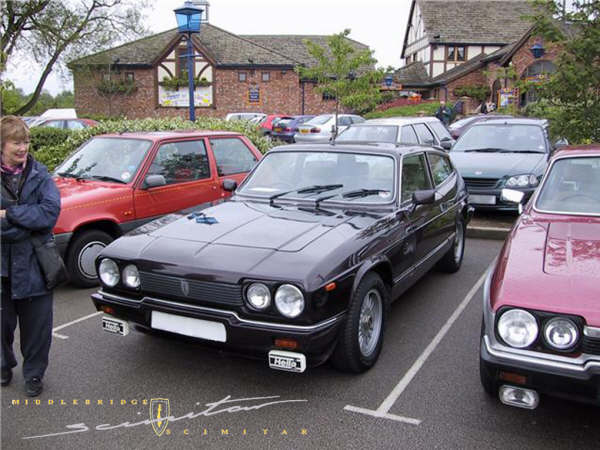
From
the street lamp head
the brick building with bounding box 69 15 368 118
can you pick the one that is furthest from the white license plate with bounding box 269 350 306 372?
the brick building with bounding box 69 15 368 118

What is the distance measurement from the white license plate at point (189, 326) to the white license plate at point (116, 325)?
0.93ft

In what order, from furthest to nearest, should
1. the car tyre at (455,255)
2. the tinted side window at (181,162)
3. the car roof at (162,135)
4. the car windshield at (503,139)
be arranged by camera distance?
the car windshield at (503,139), the car roof at (162,135), the tinted side window at (181,162), the car tyre at (455,255)

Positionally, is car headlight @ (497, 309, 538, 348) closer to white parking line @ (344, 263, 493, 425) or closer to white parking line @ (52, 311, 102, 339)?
white parking line @ (344, 263, 493, 425)

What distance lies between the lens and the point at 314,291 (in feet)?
11.4

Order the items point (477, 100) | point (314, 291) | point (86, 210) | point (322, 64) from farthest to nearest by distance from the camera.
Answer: point (477, 100) → point (322, 64) → point (86, 210) → point (314, 291)

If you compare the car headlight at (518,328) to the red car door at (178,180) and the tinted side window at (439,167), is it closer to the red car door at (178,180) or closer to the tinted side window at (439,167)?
the tinted side window at (439,167)

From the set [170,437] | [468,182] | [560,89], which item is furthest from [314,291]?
[468,182]

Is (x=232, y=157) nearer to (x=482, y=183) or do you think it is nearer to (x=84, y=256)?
(x=84, y=256)

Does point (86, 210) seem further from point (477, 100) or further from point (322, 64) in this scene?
point (477, 100)

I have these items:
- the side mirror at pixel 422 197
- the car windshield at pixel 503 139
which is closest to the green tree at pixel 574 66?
the car windshield at pixel 503 139

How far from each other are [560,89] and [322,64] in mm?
10051

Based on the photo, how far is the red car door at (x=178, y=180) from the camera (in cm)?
674

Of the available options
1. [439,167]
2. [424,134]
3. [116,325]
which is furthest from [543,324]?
[424,134]

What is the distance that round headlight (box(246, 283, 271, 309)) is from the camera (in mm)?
3559
